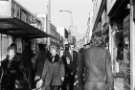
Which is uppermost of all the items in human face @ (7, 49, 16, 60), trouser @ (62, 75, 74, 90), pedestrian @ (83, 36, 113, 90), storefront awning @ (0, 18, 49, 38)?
storefront awning @ (0, 18, 49, 38)

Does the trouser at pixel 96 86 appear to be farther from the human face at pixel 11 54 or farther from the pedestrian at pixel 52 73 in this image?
the human face at pixel 11 54

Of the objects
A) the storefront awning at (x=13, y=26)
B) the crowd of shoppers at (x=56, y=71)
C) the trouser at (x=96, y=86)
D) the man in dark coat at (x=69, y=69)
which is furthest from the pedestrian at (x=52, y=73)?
the trouser at (x=96, y=86)

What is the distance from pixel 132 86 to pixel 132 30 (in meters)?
1.37

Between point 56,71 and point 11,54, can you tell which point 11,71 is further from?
point 56,71

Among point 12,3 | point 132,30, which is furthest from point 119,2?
point 12,3

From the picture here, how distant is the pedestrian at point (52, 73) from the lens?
28.1ft

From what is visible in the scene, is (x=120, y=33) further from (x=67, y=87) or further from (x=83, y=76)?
(x=83, y=76)

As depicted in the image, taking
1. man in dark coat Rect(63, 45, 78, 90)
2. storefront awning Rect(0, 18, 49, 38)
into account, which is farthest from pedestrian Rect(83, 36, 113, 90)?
man in dark coat Rect(63, 45, 78, 90)

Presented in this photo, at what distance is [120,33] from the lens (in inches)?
497

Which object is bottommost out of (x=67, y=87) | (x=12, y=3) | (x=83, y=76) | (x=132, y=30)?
(x=67, y=87)

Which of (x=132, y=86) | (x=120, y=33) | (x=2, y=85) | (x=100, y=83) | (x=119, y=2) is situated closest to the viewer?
(x=100, y=83)

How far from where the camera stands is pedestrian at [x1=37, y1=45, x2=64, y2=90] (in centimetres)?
857

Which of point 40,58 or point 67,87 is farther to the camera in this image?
point 67,87

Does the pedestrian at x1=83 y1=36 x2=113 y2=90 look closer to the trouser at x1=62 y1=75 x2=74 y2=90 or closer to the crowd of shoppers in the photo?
the crowd of shoppers
